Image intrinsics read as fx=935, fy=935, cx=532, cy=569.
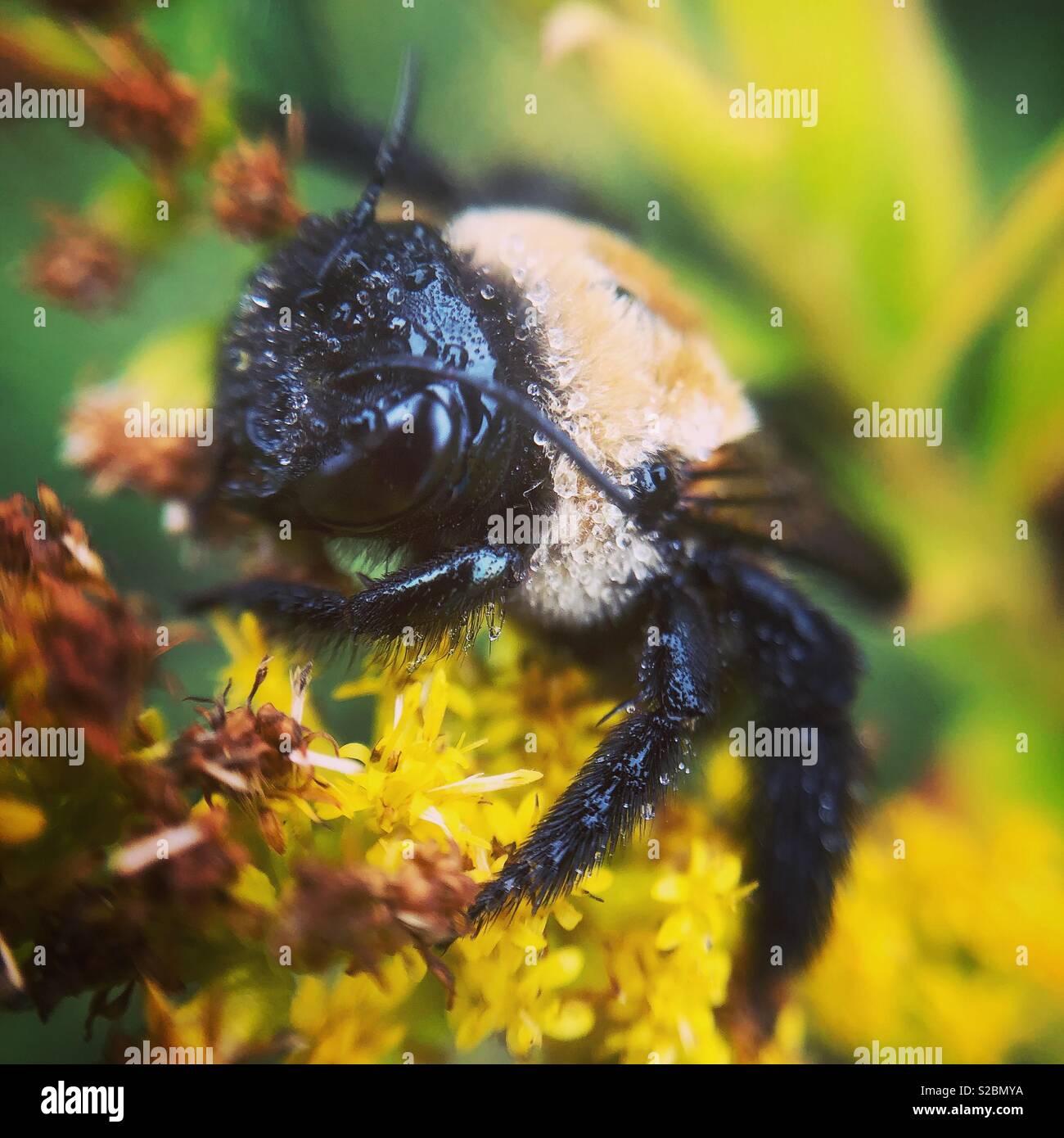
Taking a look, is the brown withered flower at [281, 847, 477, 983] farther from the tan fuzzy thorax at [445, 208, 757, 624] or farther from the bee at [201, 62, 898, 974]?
the tan fuzzy thorax at [445, 208, 757, 624]

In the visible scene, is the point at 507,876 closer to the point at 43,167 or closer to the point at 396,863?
the point at 396,863

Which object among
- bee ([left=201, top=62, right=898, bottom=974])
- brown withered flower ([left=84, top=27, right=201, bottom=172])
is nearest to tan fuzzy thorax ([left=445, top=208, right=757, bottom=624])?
bee ([left=201, top=62, right=898, bottom=974])

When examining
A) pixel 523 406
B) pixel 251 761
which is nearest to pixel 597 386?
pixel 523 406

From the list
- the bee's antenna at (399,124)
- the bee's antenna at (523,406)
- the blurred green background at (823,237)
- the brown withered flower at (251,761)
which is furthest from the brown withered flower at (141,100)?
the brown withered flower at (251,761)

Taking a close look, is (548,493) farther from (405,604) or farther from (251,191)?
(251,191)

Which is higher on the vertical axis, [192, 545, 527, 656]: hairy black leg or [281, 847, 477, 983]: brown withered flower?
[192, 545, 527, 656]: hairy black leg

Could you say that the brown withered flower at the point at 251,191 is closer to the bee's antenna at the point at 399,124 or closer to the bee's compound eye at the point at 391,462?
the bee's antenna at the point at 399,124
